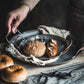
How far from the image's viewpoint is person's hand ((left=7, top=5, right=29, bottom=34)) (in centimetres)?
120

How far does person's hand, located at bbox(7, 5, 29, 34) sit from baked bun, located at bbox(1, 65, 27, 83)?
36 centimetres

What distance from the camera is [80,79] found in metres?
0.88

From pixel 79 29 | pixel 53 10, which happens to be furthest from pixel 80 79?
pixel 53 10

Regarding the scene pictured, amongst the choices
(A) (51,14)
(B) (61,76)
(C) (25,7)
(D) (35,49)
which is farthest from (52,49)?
(A) (51,14)

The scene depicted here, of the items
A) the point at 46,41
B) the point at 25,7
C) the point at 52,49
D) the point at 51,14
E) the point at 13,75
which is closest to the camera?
the point at 13,75

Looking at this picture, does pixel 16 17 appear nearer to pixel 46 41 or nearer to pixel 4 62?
pixel 46 41

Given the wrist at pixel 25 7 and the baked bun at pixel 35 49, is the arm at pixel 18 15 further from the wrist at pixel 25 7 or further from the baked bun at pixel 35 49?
the baked bun at pixel 35 49

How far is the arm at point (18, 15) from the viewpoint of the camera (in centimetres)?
121

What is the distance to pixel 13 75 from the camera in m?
0.84

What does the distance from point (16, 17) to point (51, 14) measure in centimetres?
111

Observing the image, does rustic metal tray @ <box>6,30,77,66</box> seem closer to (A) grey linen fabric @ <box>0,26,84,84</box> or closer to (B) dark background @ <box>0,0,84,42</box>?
(A) grey linen fabric @ <box>0,26,84,84</box>

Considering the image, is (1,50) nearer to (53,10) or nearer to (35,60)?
(35,60)

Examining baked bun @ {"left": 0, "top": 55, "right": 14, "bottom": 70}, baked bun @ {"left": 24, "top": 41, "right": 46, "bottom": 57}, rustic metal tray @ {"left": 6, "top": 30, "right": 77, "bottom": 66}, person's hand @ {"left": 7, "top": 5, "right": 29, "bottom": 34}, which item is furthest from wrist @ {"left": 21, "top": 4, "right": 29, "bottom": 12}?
baked bun @ {"left": 0, "top": 55, "right": 14, "bottom": 70}

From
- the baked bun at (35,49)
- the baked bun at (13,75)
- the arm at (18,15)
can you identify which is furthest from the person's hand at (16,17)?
the baked bun at (13,75)
